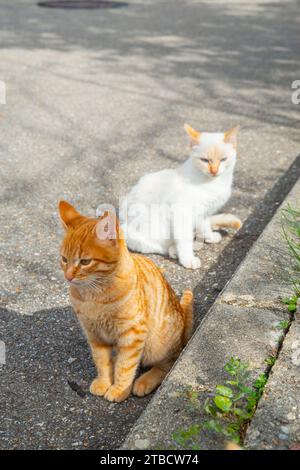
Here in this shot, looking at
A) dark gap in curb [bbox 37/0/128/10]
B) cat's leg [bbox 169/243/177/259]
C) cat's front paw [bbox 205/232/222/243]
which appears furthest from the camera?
dark gap in curb [bbox 37/0/128/10]

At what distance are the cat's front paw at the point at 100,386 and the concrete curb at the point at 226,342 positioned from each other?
→ 0.43 metres

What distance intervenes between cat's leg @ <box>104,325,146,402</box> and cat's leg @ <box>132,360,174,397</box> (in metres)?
0.04

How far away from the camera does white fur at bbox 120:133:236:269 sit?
333cm

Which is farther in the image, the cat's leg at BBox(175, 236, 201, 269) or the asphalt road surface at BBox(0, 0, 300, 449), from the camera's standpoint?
the cat's leg at BBox(175, 236, 201, 269)

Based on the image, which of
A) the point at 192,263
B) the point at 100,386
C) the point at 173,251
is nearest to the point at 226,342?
the point at 100,386

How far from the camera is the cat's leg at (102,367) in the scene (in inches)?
93.0

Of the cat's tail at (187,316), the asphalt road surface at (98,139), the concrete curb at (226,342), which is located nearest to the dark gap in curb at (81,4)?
the asphalt road surface at (98,139)

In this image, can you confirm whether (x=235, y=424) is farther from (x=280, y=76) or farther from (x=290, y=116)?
(x=280, y=76)

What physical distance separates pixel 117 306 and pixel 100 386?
0.38 metres

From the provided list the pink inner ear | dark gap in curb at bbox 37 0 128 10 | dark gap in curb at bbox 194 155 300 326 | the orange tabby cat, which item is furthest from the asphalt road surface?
the pink inner ear

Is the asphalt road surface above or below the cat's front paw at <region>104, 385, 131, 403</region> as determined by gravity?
below

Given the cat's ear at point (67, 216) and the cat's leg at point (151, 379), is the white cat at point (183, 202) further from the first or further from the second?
the cat's ear at point (67, 216)

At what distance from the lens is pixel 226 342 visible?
2.15 m

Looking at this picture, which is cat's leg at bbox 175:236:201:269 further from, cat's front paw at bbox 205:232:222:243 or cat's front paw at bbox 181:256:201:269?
cat's front paw at bbox 205:232:222:243
